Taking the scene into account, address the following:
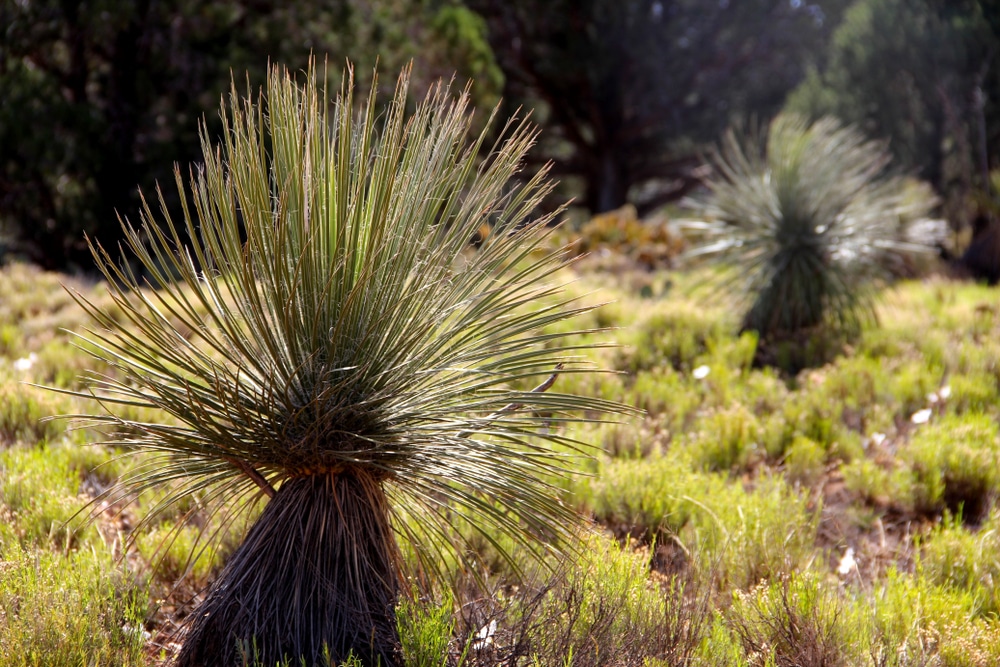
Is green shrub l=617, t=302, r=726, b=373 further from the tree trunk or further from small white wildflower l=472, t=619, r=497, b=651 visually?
the tree trunk

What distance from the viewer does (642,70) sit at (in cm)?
1727

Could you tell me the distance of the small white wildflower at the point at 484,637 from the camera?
2600 mm

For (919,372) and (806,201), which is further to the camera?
(806,201)

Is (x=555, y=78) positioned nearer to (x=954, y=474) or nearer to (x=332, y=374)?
(x=954, y=474)

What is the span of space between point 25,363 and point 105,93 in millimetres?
5274

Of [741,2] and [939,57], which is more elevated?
[741,2]

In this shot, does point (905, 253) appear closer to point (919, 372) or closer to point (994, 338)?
point (994, 338)

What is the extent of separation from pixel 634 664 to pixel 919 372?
160 inches

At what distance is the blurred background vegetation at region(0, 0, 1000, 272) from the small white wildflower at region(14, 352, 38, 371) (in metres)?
2.58

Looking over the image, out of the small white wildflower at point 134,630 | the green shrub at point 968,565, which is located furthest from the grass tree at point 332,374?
the green shrub at point 968,565

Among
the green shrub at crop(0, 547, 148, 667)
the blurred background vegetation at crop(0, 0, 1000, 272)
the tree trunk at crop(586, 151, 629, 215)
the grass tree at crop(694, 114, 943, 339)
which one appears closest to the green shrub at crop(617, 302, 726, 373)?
the grass tree at crop(694, 114, 943, 339)

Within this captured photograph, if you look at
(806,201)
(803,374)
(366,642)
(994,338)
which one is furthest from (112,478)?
(994,338)

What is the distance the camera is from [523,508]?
260 centimetres

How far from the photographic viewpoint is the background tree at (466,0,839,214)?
1686 centimetres
